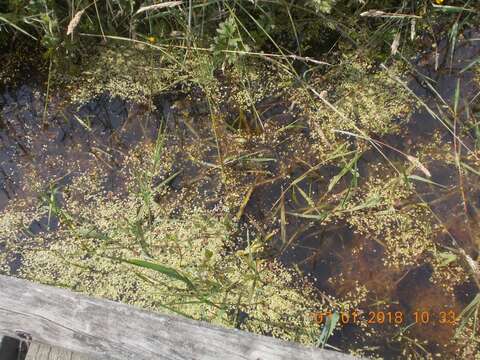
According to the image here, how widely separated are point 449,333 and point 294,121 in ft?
2.57

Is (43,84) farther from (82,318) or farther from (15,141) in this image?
(82,318)

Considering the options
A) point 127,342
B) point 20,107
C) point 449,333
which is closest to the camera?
point 127,342

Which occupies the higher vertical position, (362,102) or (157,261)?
(362,102)

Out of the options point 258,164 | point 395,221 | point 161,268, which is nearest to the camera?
point 161,268

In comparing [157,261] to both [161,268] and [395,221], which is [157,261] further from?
[395,221]

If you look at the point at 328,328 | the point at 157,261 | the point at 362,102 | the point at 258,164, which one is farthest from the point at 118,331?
the point at 362,102

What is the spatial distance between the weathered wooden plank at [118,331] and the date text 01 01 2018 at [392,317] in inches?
16.3

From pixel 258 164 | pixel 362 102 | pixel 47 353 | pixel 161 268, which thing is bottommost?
pixel 47 353

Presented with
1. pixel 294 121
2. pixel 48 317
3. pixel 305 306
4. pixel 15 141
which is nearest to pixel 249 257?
pixel 305 306

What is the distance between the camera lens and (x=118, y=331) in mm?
1040

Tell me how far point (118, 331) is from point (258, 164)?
2.43 feet

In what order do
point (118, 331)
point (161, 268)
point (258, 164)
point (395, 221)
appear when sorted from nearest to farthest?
point (118, 331)
point (161, 268)
point (395, 221)
point (258, 164)

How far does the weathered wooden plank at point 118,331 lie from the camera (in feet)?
3.29

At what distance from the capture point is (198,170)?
1.62 metres
